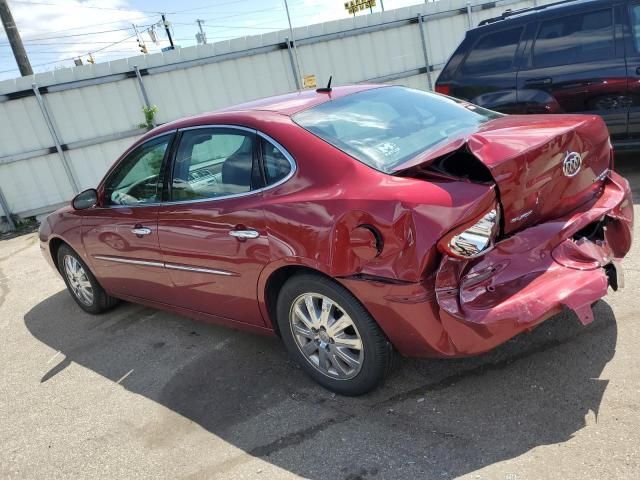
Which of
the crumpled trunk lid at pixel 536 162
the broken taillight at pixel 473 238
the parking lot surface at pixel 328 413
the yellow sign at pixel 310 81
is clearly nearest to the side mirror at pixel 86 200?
the parking lot surface at pixel 328 413

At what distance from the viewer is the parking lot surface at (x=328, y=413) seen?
2.43m

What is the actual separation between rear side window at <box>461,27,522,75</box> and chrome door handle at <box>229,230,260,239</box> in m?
4.23

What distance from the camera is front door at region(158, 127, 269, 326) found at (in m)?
3.07

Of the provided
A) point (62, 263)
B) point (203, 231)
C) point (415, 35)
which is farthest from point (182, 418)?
point (415, 35)

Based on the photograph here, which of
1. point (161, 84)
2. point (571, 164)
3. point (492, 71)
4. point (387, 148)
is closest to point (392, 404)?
point (387, 148)

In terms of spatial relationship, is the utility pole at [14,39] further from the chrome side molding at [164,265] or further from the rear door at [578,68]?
the rear door at [578,68]

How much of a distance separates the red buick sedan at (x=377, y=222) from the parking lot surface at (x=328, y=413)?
299 mm

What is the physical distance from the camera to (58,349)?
4.46 metres

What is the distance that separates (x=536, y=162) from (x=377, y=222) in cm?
83

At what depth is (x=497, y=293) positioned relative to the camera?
246 centimetres

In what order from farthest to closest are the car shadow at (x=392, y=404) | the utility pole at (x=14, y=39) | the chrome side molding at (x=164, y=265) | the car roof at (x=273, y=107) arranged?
the utility pole at (x=14, y=39)
the chrome side molding at (x=164, y=265)
the car roof at (x=273, y=107)
the car shadow at (x=392, y=404)

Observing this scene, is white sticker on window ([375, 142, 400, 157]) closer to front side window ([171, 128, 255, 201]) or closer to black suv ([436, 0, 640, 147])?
front side window ([171, 128, 255, 201])

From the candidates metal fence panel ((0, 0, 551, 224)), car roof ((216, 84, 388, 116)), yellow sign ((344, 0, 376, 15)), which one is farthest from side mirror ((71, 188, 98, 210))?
yellow sign ((344, 0, 376, 15))

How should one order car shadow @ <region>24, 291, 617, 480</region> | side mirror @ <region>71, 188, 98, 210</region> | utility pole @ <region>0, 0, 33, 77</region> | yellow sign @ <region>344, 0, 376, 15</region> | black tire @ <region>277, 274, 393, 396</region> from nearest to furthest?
car shadow @ <region>24, 291, 617, 480</region>
black tire @ <region>277, 274, 393, 396</region>
side mirror @ <region>71, 188, 98, 210</region>
utility pole @ <region>0, 0, 33, 77</region>
yellow sign @ <region>344, 0, 376, 15</region>
